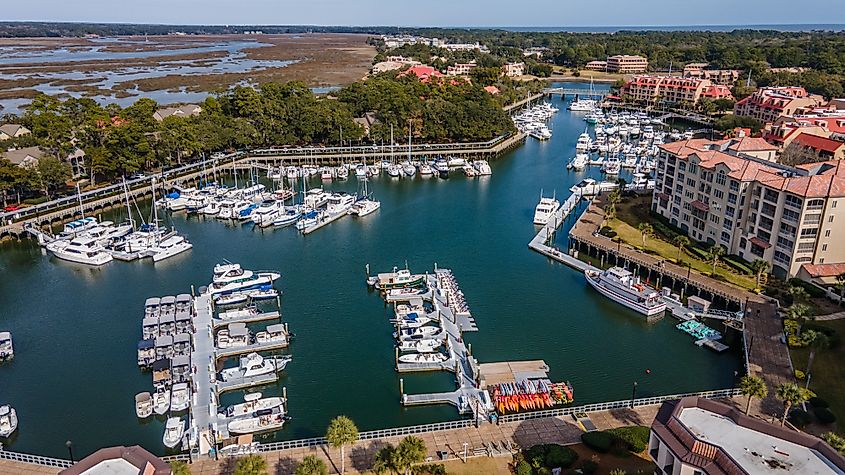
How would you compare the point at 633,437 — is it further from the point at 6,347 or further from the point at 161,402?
the point at 6,347

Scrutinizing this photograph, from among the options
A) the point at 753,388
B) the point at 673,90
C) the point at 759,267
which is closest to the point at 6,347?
the point at 753,388

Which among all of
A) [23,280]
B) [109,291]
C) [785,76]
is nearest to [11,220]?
[23,280]

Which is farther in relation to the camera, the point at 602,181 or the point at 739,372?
the point at 602,181

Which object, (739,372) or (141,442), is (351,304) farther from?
(739,372)

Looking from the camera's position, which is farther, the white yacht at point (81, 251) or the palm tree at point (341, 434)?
the white yacht at point (81, 251)

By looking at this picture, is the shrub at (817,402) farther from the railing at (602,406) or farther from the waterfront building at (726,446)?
the waterfront building at (726,446)

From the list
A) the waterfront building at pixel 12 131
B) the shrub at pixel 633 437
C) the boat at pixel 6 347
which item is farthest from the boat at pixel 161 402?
the waterfront building at pixel 12 131
